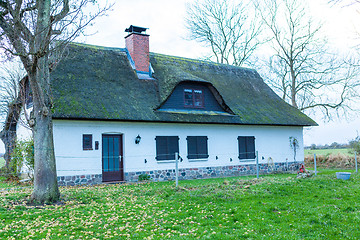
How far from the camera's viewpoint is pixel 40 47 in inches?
345

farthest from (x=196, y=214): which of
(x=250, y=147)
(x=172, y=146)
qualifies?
(x=250, y=147)

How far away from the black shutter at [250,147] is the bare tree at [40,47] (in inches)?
458

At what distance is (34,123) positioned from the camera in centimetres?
920

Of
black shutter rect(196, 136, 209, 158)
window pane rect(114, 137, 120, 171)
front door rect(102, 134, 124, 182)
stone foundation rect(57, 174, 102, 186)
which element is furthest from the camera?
black shutter rect(196, 136, 209, 158)

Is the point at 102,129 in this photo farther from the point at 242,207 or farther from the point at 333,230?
the point at 333,230

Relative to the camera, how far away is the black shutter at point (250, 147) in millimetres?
18422

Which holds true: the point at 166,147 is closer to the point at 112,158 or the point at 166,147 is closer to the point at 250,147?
the point at 112,158

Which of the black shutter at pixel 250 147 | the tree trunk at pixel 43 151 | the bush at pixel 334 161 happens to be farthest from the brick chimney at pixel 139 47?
the bush at pixel 334 161

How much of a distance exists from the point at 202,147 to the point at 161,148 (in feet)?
7.76

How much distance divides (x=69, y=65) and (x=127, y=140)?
4.46 meters

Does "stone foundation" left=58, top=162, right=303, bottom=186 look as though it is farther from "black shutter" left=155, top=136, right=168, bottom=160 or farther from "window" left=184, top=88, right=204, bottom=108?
"window" left=184, top=88, right=204, bottom=108

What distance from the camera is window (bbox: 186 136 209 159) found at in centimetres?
1639

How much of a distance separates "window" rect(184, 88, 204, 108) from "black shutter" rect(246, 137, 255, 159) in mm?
3464

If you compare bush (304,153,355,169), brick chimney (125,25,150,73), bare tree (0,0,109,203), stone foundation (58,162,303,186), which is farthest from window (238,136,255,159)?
bare tree (0,0,109,203)
